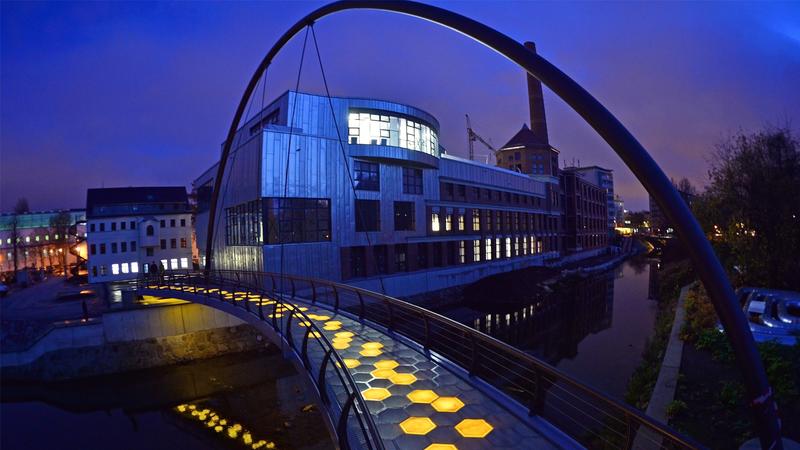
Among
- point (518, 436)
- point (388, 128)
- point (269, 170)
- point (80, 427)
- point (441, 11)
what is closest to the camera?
point (518, 436)

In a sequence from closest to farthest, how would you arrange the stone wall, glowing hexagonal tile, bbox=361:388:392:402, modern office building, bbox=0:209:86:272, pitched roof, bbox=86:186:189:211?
glowing hexagonal tile, bbox=361:388:392:402, the stone wall, pitched roof, bbox=86:186:189:211, modern office building, bbox=0:209:86:272

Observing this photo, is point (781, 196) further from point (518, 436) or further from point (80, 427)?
point (80, 427)

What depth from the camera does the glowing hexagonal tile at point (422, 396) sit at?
6.52m

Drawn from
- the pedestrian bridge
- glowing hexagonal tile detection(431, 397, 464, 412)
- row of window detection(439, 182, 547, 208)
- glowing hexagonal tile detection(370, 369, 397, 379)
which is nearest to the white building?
row of window detection(439, 182, 547, 208)

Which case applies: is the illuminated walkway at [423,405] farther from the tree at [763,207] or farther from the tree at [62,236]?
the tree at [62,236]

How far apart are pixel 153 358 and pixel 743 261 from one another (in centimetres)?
3210

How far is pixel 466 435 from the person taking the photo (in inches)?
212

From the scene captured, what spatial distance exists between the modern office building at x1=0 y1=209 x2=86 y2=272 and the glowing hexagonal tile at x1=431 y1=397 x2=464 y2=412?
65.2 meters

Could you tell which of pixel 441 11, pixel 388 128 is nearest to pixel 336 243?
pixel 388 128

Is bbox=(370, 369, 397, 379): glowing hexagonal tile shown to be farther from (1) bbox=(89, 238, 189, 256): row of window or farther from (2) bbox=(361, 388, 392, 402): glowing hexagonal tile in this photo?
(1) bbox=(89, 238, 189, 256): row of window

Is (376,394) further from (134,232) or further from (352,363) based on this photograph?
(134,232)

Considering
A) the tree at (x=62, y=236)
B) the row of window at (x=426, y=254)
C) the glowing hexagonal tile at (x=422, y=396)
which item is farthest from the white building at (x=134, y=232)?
the glowing hexagonal tile at (x=422, y=396)

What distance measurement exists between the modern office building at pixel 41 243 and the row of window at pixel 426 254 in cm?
4997

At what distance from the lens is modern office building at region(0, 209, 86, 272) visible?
58344mm
